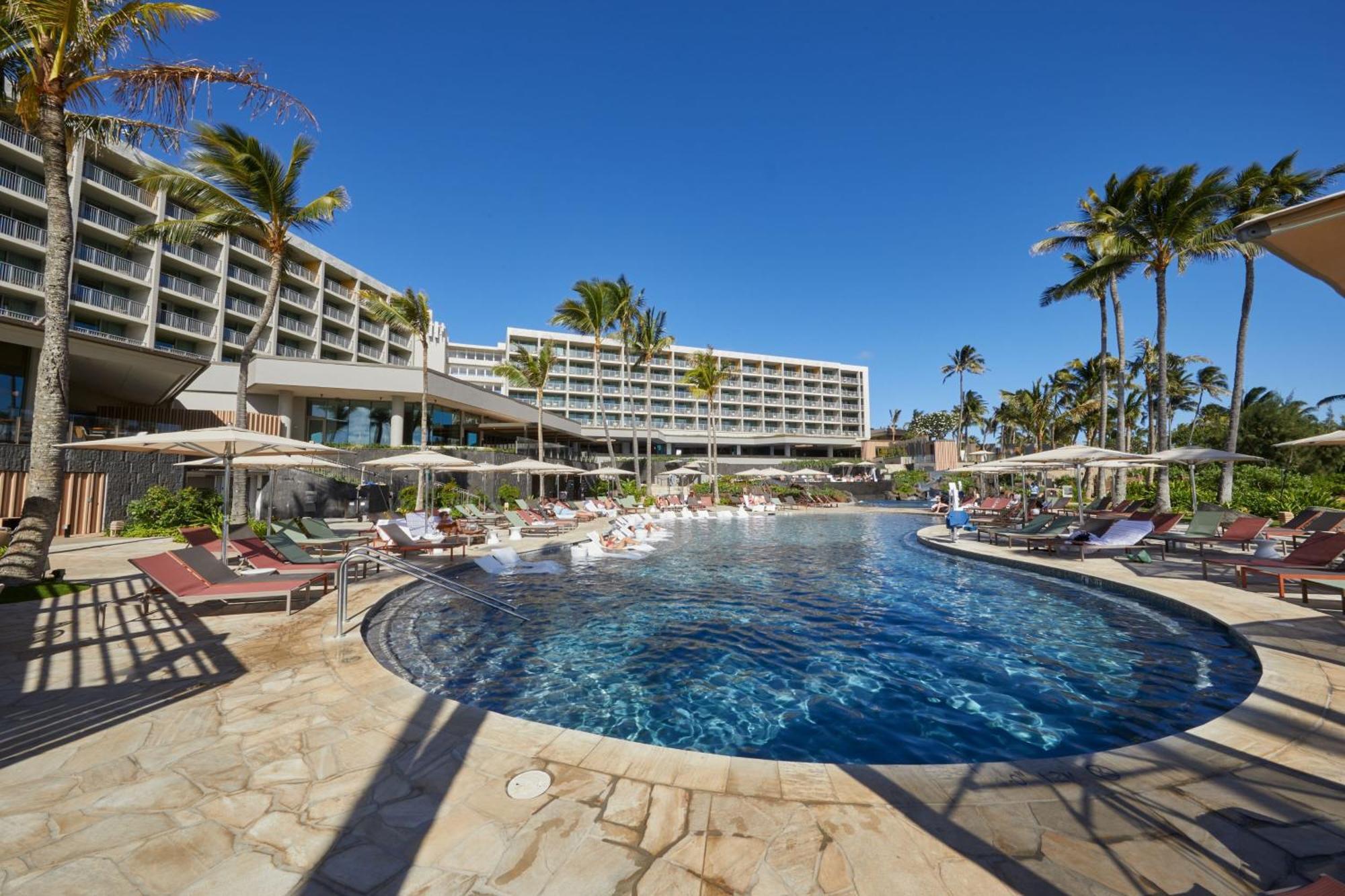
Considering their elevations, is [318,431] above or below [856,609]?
above

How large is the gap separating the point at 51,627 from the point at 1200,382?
220 ft

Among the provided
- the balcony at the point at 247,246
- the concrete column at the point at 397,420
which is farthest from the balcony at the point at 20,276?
the concrete column at the point at 397,420

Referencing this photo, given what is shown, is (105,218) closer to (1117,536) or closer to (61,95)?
(61,95)

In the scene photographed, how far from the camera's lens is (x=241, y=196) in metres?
12.8

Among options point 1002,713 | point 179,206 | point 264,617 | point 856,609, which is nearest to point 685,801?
point 1002,713

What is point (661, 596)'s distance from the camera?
8312 mm

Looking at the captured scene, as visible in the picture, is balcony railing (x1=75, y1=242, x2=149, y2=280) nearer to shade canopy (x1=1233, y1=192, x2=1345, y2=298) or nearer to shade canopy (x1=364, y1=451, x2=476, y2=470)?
shade canopy (x1=364, y1=451, x2=476, y2=470)

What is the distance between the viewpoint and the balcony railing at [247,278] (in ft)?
109

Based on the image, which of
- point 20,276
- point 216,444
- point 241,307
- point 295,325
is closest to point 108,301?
point 20,276

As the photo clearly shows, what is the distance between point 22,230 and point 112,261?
11.1 feet

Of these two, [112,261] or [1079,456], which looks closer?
[1079,456]

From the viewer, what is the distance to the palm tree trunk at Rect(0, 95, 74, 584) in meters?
6.85

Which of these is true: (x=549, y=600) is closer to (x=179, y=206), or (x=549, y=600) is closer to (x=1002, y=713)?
(x=1002, y=713)

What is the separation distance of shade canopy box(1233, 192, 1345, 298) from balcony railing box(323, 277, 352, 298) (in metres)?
47.4
